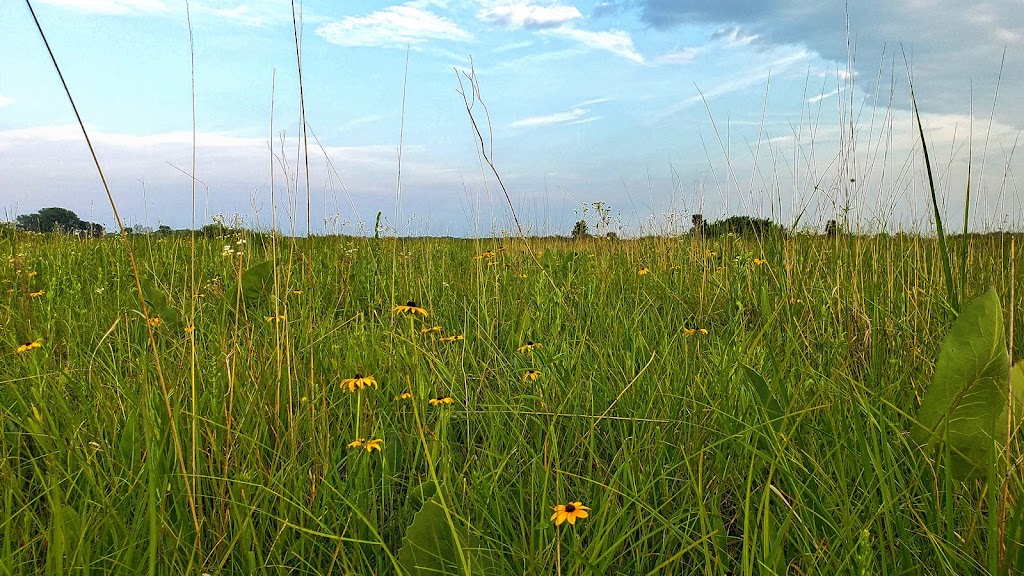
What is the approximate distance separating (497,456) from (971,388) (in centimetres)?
94

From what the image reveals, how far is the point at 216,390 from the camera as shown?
161 centimetres

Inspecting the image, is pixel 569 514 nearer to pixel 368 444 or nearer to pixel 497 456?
pixel 497 456

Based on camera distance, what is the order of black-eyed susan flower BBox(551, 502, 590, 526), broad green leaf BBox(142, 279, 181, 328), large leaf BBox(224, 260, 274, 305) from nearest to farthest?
black-eyed susan flower BBox(551, 502, 590, 526) → broad green leaf BBox(142, 279, 181, 328) → large leaf BBox(224, 260, 274, 305)

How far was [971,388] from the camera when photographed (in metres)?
1.24

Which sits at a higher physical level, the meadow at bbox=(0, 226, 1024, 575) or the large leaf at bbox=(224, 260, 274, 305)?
the large leaf at bbox=(224, 260, 274, 305)

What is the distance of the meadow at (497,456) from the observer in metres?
1.11

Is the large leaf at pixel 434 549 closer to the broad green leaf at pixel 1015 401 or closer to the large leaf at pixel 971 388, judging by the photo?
the large leaf at pixel 971 388

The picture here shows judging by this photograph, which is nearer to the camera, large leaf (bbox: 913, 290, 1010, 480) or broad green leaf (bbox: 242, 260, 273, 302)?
large leaf (bbox: 913, 290, 1010, 480)

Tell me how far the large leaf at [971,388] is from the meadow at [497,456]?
54 mm

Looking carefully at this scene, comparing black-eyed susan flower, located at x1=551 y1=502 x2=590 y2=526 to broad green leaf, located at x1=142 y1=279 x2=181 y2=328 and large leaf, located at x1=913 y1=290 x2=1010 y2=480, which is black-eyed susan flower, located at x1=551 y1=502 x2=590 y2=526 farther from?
broad green leaf, located at x1=142 y1=279 x2=181 y2=328

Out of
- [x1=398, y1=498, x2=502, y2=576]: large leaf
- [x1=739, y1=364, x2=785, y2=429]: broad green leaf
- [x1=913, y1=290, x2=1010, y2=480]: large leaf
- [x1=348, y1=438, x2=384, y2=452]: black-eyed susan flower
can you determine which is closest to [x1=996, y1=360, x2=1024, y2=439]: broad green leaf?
[x1=913, y1=290, x2=1010, y2=480]: large leaf

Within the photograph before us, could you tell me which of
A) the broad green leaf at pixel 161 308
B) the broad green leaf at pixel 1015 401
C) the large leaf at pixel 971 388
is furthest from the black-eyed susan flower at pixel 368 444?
the broad green leaf at pixel 161 308

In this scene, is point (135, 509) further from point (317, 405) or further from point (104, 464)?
point (317, 405)

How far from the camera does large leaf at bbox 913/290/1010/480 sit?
1216mm
